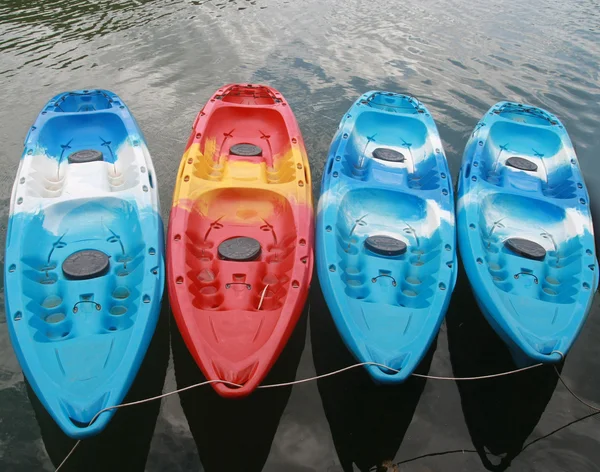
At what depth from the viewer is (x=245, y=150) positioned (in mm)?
5527

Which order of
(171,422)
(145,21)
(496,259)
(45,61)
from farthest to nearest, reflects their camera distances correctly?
1. (145,21)
2. (45,61)
3. (496,259)
4. (171,422)

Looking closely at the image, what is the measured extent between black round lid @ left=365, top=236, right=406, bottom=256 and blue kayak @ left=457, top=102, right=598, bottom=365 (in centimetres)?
63

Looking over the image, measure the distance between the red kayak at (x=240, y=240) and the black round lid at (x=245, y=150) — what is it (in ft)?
0.04

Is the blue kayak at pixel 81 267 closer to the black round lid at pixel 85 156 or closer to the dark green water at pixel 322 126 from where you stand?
the black round lid at pixel 85 156

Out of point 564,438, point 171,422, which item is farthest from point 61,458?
point 564,438

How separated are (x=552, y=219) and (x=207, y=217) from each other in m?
3.58

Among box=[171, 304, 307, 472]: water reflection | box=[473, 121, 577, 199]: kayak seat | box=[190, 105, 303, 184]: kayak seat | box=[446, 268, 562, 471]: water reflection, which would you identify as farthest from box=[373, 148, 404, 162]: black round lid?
box=[171, 304, 307, 472]: water reflection

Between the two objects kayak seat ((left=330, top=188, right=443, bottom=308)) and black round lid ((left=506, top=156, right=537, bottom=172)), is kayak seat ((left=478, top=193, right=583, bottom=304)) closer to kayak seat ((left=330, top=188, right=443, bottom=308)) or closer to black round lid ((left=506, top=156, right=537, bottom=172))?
kayak seat ((left=330, top=188, right=443, bottom=308))

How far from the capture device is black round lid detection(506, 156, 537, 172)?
5566mm

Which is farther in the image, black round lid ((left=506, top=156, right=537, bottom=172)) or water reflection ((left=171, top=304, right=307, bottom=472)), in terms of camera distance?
black round lid ((left=506, top=156, right=537, bottom=172))

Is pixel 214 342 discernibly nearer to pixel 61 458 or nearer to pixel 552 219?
pixel 61 458

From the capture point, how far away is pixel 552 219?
4793 mm

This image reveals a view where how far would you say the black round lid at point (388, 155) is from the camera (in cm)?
554

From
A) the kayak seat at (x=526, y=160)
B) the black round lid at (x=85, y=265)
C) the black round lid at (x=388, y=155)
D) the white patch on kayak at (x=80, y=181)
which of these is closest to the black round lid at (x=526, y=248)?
the kayak seat at (x=526, y=160)
